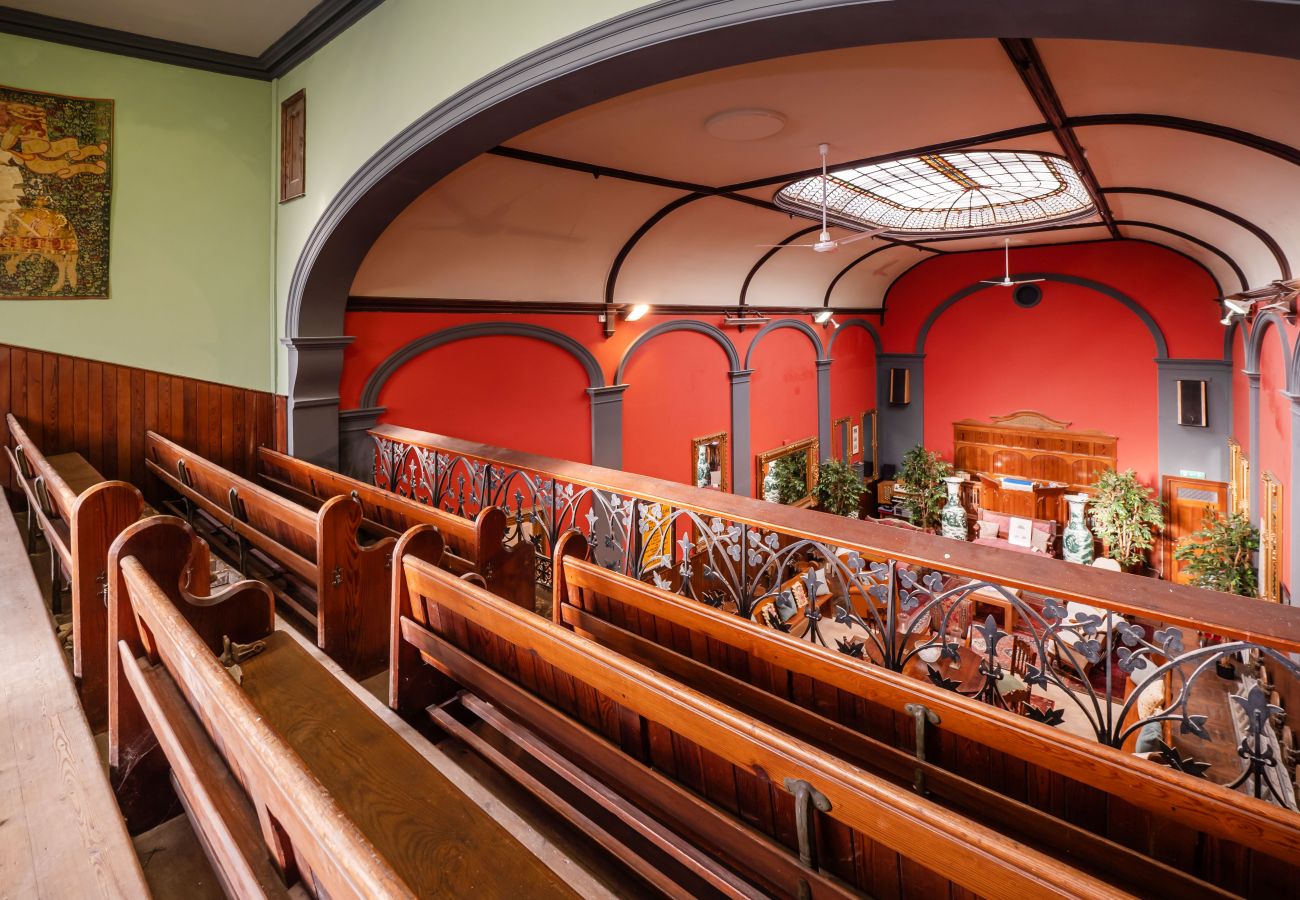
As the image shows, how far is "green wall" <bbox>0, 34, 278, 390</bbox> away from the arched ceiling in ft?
2.75

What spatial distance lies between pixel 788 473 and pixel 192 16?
8328 mm

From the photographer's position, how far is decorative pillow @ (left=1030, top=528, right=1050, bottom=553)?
9.90 m

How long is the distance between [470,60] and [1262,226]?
6.12m

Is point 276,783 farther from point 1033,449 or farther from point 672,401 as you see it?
point 1033,449

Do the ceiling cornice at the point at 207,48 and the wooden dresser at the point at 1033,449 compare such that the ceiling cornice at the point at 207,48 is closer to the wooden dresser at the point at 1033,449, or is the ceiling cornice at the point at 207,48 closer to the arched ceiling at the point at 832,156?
the arched ceiling at the point at 832,156

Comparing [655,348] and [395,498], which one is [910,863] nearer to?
[395,498]

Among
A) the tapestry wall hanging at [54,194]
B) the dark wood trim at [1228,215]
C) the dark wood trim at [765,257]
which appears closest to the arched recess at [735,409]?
the dark wood trim at [765,257]

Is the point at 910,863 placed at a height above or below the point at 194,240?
below

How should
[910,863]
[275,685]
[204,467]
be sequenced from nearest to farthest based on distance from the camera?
[910,863] → [275,685] → [204,467]

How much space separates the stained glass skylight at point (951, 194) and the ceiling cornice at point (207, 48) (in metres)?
3.67

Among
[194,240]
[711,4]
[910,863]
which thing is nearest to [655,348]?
[194,240]

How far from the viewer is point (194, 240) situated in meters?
4.33

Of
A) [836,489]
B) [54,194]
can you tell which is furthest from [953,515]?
[54,194]

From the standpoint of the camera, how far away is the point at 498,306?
5836 millimetres
